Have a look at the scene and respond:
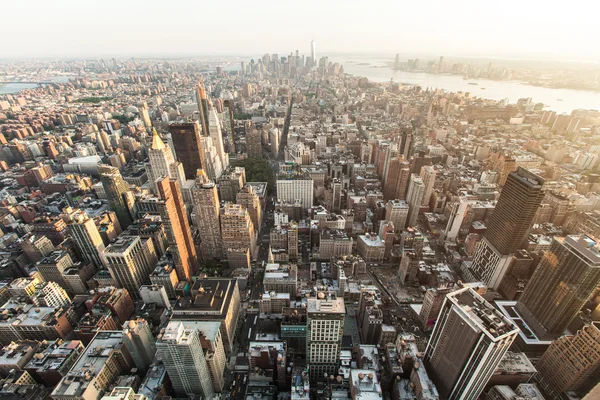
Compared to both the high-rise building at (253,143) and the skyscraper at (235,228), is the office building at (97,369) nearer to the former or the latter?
the skyscraper at (235,228)

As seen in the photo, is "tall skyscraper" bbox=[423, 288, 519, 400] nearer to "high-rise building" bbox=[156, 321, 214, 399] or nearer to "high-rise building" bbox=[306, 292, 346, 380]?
"high-rise building" bbox=[306, 292, 346, 380]

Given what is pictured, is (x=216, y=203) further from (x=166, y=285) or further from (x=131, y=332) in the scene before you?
(x=131, y=332)

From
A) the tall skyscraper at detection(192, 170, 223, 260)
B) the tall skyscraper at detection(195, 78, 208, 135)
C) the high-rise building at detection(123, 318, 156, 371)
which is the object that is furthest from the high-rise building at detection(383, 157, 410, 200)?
the tall skyscraper at detection(195, 78, 208, 135)

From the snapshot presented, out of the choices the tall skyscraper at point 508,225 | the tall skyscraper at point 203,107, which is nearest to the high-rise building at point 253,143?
the tall skyscraper at point 203,107

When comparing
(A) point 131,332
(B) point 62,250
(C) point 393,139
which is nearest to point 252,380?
(A) point 131,332

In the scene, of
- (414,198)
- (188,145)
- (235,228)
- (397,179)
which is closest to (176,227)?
(235,228)

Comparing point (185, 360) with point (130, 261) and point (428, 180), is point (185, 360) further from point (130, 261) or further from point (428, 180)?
point (428, 180)
